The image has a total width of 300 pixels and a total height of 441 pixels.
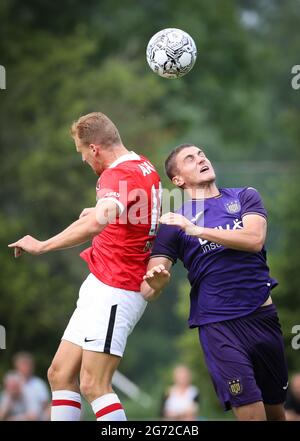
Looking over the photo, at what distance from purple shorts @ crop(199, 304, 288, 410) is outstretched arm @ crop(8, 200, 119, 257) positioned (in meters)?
1.10

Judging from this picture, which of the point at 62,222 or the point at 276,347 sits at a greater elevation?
the point at 62,222

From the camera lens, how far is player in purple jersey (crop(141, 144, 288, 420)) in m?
6.89

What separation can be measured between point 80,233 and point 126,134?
16.0 meters

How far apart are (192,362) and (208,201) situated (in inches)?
432

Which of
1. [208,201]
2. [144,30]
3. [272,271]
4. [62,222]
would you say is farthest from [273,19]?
[208,201]

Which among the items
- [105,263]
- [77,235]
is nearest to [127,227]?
[105,263]

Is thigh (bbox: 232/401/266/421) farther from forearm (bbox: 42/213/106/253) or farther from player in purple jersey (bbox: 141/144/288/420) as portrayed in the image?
forearm (bbox: 42/213/106/253)

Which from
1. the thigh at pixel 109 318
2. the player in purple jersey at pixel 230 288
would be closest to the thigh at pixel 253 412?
the player in purple jersey at pixel 230 288

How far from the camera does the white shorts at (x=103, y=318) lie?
22.6 ft

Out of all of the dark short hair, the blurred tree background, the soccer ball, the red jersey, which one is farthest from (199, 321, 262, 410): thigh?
the blurred tree background

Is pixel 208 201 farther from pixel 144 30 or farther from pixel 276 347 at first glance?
pixel 144 30

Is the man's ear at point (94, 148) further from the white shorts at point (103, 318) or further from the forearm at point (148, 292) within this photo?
the forearm at point (148, 292)

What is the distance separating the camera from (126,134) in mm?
22734

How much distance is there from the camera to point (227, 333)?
7.01 meters
